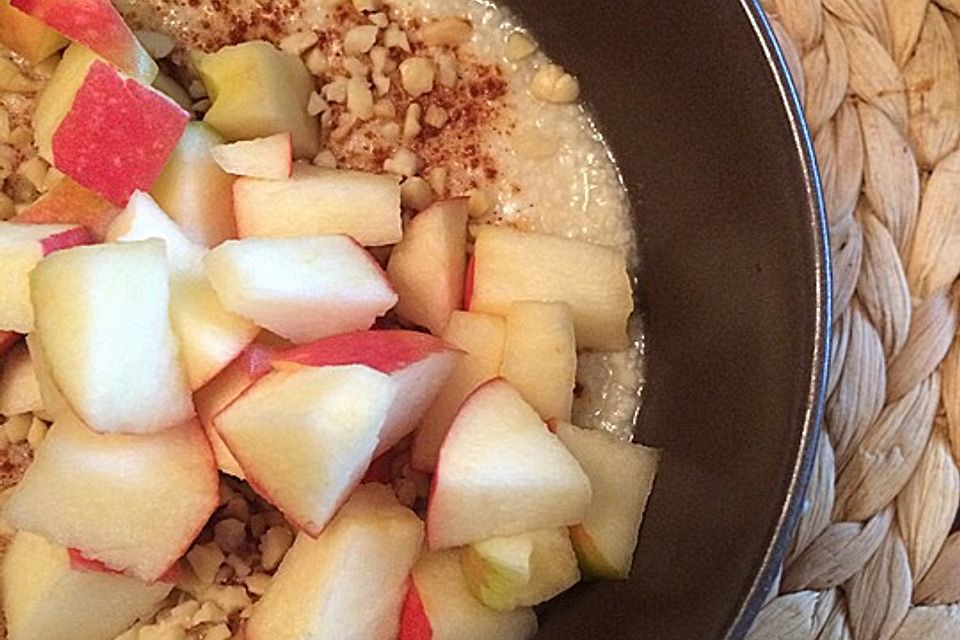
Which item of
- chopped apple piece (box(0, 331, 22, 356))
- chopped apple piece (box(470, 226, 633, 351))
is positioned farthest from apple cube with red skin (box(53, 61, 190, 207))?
chopped apple piece (box(470, 226, 633, 351))

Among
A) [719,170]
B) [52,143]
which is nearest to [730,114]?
[719,170]

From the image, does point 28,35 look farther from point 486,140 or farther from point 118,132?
point 486,140

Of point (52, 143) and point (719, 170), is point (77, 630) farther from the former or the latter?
point (719, 170)

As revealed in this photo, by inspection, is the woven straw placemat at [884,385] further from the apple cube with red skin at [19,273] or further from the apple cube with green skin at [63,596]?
the apple cube with red skin at [19,273]

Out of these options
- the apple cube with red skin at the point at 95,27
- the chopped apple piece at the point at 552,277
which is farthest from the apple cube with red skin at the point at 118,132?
the chopped apple piece at the point at 552,277

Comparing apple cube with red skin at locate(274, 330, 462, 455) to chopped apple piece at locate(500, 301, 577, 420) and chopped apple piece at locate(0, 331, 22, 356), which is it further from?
chopped apple piece at locate(0, 331, 22, 356)

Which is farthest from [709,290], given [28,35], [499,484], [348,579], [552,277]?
[28,35]
